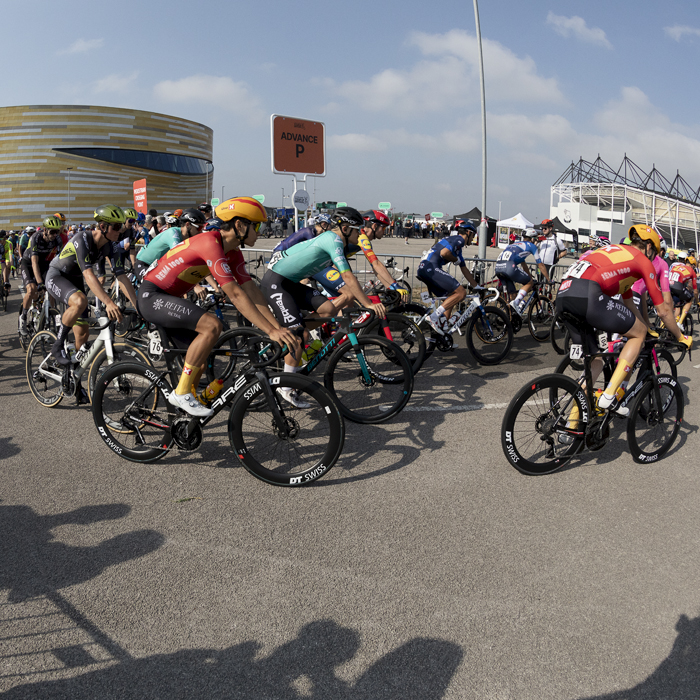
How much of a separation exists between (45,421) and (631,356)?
551 cm

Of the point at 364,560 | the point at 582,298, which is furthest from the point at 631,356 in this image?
the point at 364,560

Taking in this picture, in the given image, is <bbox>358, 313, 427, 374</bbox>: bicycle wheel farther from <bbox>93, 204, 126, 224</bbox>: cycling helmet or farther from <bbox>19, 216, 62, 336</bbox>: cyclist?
<bbox>19, 216, 62, 336</bbox>: cyclist

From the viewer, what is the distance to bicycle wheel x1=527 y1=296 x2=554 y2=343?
9954 millimetres

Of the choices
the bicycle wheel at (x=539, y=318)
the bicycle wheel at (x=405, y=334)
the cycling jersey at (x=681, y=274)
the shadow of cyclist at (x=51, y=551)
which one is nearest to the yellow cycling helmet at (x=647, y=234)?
the bicycle wheel at (x=405, y=334)

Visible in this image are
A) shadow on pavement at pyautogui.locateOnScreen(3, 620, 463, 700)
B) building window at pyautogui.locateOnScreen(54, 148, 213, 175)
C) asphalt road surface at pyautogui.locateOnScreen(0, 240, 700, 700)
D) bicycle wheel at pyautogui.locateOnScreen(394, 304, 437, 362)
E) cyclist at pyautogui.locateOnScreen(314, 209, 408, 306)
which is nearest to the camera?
shadow on pavement at pyautogui.locateOnScreen(3, 620, 463, 700)

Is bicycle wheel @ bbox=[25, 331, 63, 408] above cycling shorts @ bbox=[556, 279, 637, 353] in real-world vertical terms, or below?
below

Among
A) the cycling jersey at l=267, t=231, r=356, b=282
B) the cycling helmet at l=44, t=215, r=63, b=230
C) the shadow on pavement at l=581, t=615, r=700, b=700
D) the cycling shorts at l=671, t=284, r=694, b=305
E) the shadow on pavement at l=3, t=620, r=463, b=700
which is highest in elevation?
the cycling helmet at l=44, t=215, r=63, b=230

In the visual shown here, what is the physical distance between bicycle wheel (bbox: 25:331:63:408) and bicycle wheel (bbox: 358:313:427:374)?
11.1 feet

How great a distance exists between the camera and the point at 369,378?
5926 mm

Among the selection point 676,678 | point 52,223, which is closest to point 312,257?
point 676,678

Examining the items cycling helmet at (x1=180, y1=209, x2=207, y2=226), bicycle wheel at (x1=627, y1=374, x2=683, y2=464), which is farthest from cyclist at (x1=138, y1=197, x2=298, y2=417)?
cycling helmet at (x1=180, y1=209, x2=207, y2=226)

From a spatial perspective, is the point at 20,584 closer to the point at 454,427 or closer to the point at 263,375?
the point at 263,375

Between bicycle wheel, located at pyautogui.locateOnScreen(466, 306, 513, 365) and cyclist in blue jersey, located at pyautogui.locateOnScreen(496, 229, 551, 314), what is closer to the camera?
bicycle wheel, located at pyautogui.locateOnScreen(466, 306, 513, 365)

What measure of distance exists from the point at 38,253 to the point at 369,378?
6604 mm
